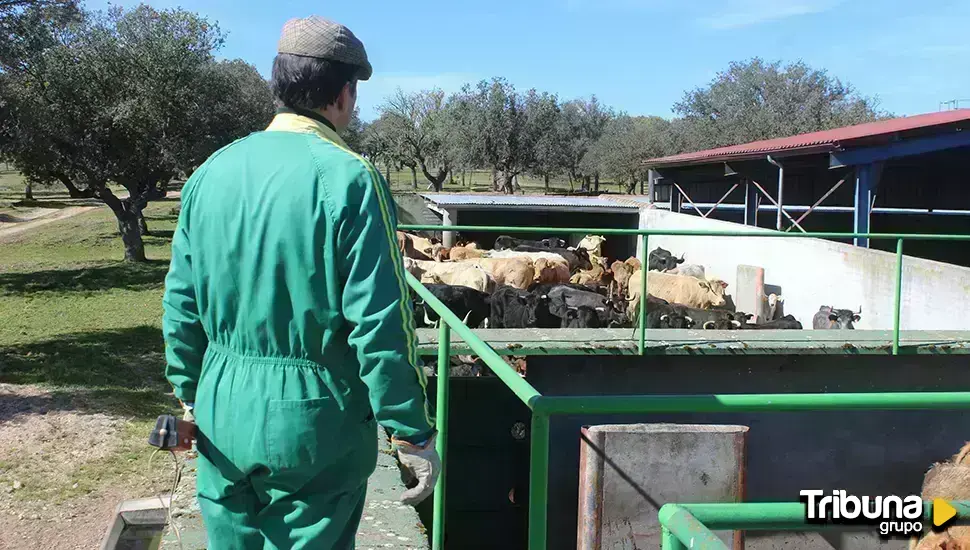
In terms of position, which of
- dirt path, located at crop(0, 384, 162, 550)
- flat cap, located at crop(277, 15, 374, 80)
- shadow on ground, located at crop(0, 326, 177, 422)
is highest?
flat cap, located at crop(277, 15, 374, 80)

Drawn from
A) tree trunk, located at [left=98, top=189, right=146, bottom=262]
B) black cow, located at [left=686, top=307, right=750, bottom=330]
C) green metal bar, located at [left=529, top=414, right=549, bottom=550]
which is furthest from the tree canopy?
green metal bar, located at [left=529, top=414, right=549, bottom=550]

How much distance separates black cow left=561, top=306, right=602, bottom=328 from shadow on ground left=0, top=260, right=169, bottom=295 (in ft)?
40.4

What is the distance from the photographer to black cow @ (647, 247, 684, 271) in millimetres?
17672

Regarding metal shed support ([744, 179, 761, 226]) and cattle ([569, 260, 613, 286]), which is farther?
metal shed support ([744, 179, 761, 226])

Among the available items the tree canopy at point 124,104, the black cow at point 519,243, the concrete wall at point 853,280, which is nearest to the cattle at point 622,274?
the concrete wall at point 853,280

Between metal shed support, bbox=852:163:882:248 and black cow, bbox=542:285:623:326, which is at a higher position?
metal shed support, bbox=852:163:882:248

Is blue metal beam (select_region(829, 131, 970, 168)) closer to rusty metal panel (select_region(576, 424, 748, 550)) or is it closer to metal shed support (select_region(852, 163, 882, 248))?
metal shed support (select_region(852, 163, 882, 248))

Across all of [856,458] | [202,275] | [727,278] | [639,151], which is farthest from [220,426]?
[639,151]

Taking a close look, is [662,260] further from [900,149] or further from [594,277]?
[900,149]

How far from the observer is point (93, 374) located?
38.1 feet

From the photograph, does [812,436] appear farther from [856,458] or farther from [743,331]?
[743,331]

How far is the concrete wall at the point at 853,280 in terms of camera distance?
9875 millimetres

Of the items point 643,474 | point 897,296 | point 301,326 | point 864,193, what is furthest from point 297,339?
point 864,193

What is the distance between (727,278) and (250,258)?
1403cm
